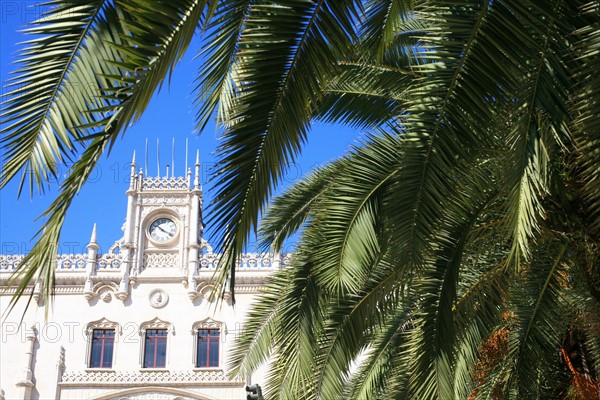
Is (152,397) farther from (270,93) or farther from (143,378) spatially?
(270,93)

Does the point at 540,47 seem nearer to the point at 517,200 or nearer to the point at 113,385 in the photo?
the point at 517,200

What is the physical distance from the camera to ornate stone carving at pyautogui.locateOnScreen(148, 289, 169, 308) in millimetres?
31109

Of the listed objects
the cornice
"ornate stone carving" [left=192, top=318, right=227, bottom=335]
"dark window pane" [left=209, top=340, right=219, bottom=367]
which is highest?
"ornate stone carving" [left=192, top=318, right=227, bottom=335]

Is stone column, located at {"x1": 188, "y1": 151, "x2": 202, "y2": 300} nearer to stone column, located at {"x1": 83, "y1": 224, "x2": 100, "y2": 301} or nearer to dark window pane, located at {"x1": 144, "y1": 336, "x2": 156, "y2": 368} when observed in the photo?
dark window pane, located at {"x1": 144, "y1": 336, "x2": 156, "y2": 368}

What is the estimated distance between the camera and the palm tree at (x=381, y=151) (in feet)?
16.4

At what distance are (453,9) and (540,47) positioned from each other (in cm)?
70

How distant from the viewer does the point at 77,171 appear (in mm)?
4945

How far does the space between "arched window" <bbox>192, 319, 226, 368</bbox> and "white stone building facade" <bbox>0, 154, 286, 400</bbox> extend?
0.03 meters

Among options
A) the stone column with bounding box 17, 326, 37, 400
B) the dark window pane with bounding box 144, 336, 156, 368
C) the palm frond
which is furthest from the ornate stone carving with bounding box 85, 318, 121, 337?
the palm frond

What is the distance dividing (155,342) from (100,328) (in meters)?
1.89

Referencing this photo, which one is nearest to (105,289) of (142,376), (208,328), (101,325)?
(101,325)

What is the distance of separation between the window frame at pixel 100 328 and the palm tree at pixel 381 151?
63.7 ft

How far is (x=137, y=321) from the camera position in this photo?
1217 inches

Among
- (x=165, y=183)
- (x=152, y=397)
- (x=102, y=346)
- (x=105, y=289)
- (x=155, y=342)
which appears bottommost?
(x=152, y=397)
